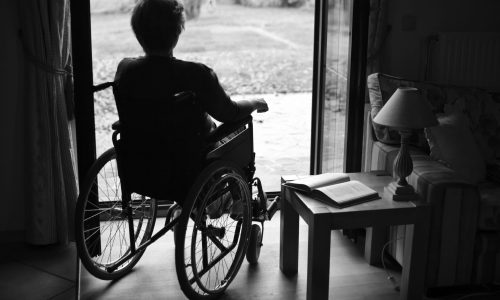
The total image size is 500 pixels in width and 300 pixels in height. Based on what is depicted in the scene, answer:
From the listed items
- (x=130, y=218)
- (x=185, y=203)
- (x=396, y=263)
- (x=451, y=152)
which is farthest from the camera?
(x=396, y=263)

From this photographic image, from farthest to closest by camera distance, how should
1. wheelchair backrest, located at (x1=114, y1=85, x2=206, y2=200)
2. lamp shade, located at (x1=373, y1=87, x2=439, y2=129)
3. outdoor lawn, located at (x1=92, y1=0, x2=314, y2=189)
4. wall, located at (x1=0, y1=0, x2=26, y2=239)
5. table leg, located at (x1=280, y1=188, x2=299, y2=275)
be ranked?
outdoor lawn, located at (x1=92, y1=0, x2=314, y2=189)
wall, located at (x1=0, y1=0, x2=26, y2=239)
table leg, located at (x1=280, y1=188, x2=299, y2=275)
lamp shade, located at (x1=373, y1=87, x2=439, y2=129)
wheelchair backrest, located at (x1=114, y1=85, x2=206, y2=200)

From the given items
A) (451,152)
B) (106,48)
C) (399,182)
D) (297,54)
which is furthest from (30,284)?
(297,54)

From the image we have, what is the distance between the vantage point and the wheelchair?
2.33 m

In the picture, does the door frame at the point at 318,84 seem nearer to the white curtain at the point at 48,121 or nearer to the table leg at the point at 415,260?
the white curtain at the point at 48,121

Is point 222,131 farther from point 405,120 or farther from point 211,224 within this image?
point 405,120

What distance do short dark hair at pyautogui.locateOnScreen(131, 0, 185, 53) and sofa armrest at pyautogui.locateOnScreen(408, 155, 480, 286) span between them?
1.21 m

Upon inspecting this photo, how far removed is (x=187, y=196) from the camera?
2.29 m

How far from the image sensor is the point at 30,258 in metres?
2.98

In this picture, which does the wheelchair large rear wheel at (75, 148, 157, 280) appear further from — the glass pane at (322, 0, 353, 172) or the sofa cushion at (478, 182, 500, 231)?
the sofa cushion at (478, 182, 500, 231)

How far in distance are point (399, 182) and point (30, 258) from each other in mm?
1815

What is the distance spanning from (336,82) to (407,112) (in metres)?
0.90

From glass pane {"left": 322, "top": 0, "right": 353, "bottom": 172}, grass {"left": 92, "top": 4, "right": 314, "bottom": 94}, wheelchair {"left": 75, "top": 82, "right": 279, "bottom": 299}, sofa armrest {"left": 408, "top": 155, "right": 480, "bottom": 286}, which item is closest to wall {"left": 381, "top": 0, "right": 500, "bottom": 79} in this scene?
glass pane {"left": 322, "top": 0, "right": 353, "bottom": 172}

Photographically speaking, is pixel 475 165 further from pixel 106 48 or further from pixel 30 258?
pixel 106 48

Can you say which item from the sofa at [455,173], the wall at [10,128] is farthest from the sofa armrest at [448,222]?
the wall at [10,128]
